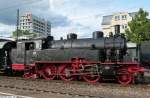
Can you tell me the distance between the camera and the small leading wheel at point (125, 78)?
21.6m

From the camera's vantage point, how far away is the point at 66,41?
979 inches

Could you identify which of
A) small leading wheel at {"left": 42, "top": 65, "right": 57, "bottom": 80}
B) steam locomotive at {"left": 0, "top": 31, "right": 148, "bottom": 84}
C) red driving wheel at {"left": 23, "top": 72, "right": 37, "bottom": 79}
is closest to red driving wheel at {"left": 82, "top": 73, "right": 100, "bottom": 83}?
steam locomotive at {"left": 0, "top": 31, "right": 148, "bottom": 84}

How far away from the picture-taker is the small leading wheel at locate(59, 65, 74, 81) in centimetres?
2348

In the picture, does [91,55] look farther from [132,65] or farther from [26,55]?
[26,55]

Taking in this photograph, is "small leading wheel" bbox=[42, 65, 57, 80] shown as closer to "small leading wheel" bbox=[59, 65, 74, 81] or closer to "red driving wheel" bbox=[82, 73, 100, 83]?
"small leading wheel" bbox=[59, 65, 74, 81]

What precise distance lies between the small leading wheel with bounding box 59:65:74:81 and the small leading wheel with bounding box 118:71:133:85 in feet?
11.5

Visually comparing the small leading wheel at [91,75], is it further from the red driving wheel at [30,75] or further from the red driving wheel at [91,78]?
the red driving wheel at [30,75]

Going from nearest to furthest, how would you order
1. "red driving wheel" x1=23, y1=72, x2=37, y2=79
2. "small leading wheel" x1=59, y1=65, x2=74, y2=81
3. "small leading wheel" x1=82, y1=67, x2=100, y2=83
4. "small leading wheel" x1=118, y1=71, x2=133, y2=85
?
"small leading wheel" x1=118, y1=71, x2=133, y2=85 < "small leading wheel" x1=82, y1=67, x2=100, y2=83 < "small leading wheel" x1=59, y1=65, x2=74, y2=81 < "red driving wheel" x1=23, y1=72, x2=37, y2=79

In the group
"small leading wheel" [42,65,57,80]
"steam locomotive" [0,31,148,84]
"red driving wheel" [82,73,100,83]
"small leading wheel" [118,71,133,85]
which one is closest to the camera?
"small leading wheel" [118,71,133,85]

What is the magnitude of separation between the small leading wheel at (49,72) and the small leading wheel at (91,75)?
241cm

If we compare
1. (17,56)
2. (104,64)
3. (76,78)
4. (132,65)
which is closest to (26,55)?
(17,56)

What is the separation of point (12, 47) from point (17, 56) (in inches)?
76.9

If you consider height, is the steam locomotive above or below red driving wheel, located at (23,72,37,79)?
above

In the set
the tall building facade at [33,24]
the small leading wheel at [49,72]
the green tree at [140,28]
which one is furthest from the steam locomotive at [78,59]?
the tall building facade at [33,24]
